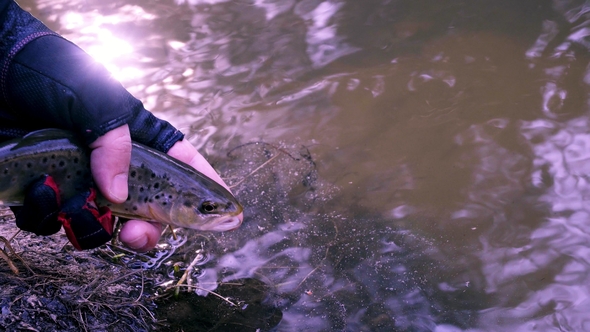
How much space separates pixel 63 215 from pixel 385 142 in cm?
301

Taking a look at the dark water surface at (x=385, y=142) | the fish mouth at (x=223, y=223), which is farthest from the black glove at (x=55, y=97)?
the dark water surface at (x=385, y=142)

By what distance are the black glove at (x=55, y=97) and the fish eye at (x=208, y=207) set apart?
512mm

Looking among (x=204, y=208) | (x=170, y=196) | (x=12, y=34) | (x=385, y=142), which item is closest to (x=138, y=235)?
(x=170, y=196)

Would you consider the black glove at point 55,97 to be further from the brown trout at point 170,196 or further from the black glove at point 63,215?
the brown trout at point 170,196

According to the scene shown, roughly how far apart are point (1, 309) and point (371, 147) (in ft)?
10.3

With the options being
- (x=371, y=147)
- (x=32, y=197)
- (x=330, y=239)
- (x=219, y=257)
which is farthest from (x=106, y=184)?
(x=371, y=147)

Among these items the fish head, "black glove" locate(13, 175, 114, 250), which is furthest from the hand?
the fish head

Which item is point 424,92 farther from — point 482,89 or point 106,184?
point 106,184

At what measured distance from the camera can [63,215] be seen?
2664 millimetres

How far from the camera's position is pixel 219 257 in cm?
397

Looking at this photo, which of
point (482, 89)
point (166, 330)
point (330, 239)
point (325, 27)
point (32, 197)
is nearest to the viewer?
point (32, 197)

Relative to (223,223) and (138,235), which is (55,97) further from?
(223,223)

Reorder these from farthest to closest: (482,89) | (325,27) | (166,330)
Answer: (325,27), (482,89), (166,330)

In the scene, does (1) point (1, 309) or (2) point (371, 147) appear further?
(2) point (371, 147)
